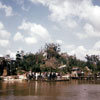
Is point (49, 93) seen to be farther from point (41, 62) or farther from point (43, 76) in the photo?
point (41, 62)

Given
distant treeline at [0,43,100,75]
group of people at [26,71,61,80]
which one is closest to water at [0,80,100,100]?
group of people at [26,71,61,80]

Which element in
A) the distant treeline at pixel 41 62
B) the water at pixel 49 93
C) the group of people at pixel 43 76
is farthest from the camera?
the distant treeline at pixel 41 62

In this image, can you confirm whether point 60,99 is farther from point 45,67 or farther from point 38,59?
point 38,59

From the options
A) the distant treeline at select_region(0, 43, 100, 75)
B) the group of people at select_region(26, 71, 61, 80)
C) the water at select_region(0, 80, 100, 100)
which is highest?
the distant treeline at select_region(0, 43, 100, 75)

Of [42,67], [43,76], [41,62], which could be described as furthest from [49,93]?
[41,62]

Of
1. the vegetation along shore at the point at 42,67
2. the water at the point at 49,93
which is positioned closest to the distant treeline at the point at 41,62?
the vegetation along shore at the point at 42,67

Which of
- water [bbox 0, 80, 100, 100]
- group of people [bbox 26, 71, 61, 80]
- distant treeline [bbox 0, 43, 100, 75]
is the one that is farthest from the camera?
distant treeline [bbox 0, 43, 100, 75]

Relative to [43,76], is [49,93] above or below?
below

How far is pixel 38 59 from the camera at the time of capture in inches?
3118

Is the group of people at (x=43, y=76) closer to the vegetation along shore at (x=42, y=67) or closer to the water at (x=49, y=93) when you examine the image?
the vegetation along shore at (x=42, y=67)

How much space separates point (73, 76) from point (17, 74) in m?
18.1

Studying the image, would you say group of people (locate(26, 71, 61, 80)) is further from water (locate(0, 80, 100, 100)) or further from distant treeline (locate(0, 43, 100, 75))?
water (locate(0, 80, 100, 100))

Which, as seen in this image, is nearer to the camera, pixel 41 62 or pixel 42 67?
pixel 42 67

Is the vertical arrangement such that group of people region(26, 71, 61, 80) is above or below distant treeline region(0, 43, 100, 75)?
below
